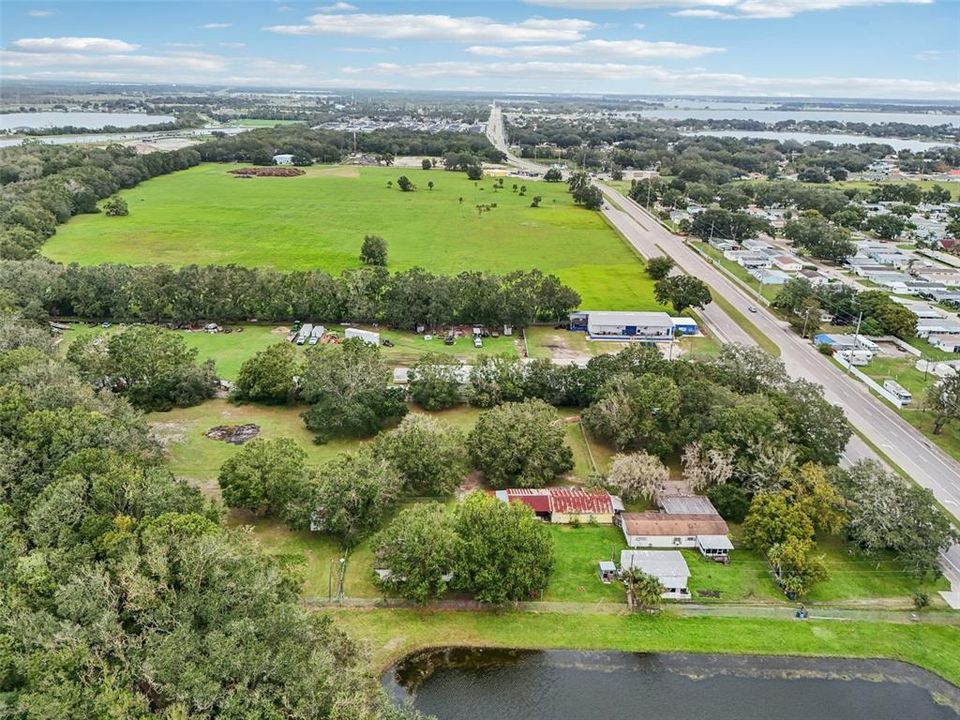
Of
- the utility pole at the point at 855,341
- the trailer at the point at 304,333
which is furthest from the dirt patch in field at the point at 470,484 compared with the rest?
the utility pole at the point at 855,341

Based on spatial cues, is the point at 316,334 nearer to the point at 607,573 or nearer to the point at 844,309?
the point at 607,573

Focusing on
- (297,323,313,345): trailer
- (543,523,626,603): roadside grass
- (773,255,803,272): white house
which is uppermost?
(773,255,803,272): white house

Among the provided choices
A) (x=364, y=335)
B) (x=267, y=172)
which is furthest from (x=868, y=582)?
(x=267, y=172)

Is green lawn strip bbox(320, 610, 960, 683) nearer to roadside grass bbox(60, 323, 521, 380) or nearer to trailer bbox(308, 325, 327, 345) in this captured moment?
roadside grass bbox(60, 323, 521, 380)

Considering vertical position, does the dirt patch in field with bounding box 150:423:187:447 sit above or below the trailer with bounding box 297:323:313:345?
below

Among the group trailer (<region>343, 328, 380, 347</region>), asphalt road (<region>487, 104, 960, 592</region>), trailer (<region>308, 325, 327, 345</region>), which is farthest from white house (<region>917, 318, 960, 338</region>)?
trailer (<region>308, 325, 327, 345</region>)

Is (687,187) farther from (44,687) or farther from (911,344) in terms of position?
(44,687)
